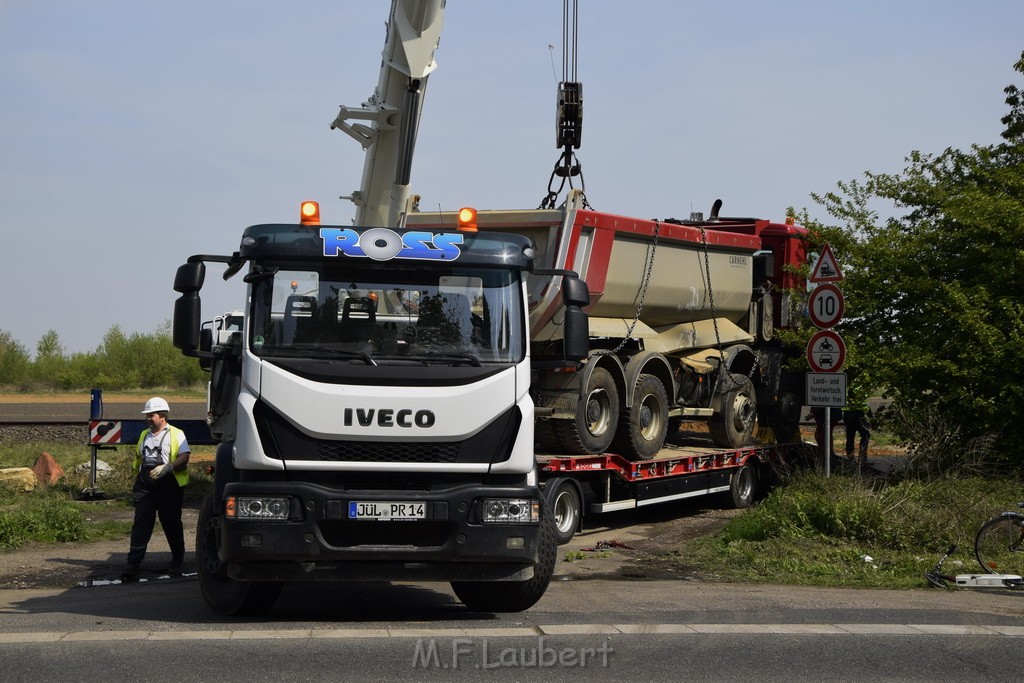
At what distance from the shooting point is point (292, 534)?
7480mm

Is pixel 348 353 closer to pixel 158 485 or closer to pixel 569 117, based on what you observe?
pixel 158 485

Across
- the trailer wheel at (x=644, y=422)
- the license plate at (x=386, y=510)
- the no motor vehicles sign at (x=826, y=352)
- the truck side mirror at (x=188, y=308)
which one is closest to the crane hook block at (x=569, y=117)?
the trailer wheel at (x=644, y=422)

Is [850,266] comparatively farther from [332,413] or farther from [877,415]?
[332,413]

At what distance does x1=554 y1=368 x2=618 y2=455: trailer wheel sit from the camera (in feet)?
39.4

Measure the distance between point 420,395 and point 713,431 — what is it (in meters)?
8.51

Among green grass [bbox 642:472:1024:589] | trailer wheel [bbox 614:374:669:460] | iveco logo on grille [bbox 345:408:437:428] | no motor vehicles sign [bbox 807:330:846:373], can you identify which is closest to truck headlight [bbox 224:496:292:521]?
iveco logo on grille [bbox 345:408:437:428]

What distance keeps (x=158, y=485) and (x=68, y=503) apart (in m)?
4.20

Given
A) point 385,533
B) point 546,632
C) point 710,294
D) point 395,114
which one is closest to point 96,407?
point 395,114

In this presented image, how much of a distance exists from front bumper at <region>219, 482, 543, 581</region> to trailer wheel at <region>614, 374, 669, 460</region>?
16.7 ft

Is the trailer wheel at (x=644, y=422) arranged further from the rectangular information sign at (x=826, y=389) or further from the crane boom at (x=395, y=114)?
the crane boom at (x=395, y=114)

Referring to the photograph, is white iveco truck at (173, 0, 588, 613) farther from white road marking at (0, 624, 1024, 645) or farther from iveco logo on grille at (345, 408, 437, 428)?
white road marking at (0, 624, 1024, 645)

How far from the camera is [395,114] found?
1437 centimetres

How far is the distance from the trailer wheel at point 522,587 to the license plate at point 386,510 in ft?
3.33

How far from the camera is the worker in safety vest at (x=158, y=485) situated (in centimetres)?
1040
